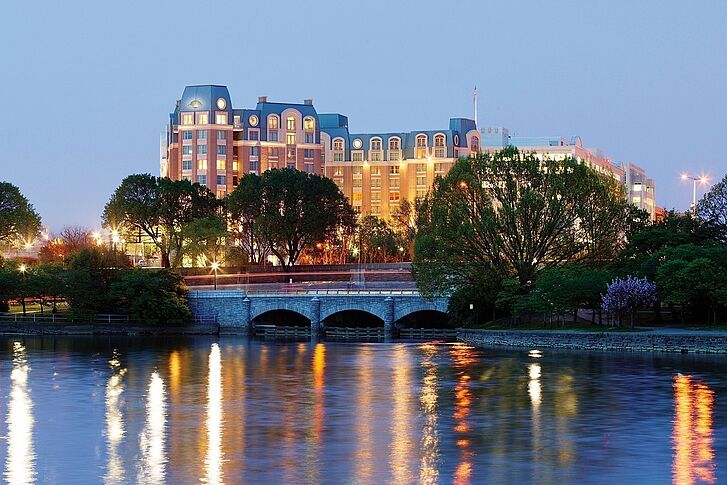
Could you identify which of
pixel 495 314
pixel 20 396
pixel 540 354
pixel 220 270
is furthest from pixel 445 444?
pixel 220 270

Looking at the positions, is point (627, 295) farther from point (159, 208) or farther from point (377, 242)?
point (377, 242)

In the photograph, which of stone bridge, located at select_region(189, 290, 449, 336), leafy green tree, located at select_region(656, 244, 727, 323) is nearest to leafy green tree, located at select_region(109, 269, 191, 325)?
stone bridge, located at select_region(189, 290, 449, 336)

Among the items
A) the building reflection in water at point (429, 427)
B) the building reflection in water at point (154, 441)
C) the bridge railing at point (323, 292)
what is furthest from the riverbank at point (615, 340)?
the building reflection in water at point (154, 441)

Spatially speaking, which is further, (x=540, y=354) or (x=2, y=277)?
(x=2, y=277)

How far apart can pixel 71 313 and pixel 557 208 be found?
5332cm

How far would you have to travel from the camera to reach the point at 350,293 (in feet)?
391

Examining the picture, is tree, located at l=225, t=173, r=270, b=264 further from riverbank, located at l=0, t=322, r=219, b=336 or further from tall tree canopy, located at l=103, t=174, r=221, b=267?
riverbank, located at l=0, t=322, r=219, b=336

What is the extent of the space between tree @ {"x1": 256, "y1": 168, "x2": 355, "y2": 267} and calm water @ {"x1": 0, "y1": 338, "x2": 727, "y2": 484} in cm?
7993

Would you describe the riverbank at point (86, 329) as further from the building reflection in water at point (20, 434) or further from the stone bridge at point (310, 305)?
Result: the building reflection in water at point (20, 434)

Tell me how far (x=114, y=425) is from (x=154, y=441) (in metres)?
5.00

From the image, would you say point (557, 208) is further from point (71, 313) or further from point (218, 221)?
point (218, 221)

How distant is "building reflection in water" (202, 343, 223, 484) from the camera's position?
119 feet

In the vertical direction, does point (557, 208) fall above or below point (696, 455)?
above

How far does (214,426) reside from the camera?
4628 cm
